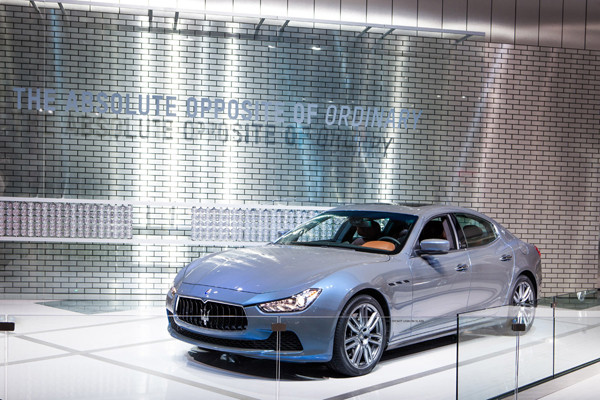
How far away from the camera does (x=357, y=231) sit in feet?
18.4

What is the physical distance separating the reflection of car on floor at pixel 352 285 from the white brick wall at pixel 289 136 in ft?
8.85

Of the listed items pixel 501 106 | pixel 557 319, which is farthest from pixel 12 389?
pixel 501 106

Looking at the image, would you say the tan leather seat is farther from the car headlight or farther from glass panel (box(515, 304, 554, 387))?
glass panel (box(515, 304, 554, 387))

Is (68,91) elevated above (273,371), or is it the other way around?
(68,91)

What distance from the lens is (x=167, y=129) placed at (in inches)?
320

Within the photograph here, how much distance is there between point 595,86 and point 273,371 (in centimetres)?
768

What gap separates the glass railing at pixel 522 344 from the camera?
3498 millimetres

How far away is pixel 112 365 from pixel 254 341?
92 cm

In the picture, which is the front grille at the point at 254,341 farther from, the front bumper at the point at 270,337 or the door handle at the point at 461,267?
the door handle at the point at 461,267

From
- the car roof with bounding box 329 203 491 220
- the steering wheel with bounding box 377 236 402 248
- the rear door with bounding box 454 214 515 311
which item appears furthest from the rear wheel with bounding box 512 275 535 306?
the steering wheel with bounding box 377 236 402 248

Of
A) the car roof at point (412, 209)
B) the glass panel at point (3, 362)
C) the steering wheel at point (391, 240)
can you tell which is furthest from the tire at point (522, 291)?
the glass panel at point (3, 362)

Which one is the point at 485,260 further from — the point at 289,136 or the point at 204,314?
the point at 289,136

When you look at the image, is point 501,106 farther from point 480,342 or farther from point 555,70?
point 480,342

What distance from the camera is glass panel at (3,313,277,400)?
3.33 m
